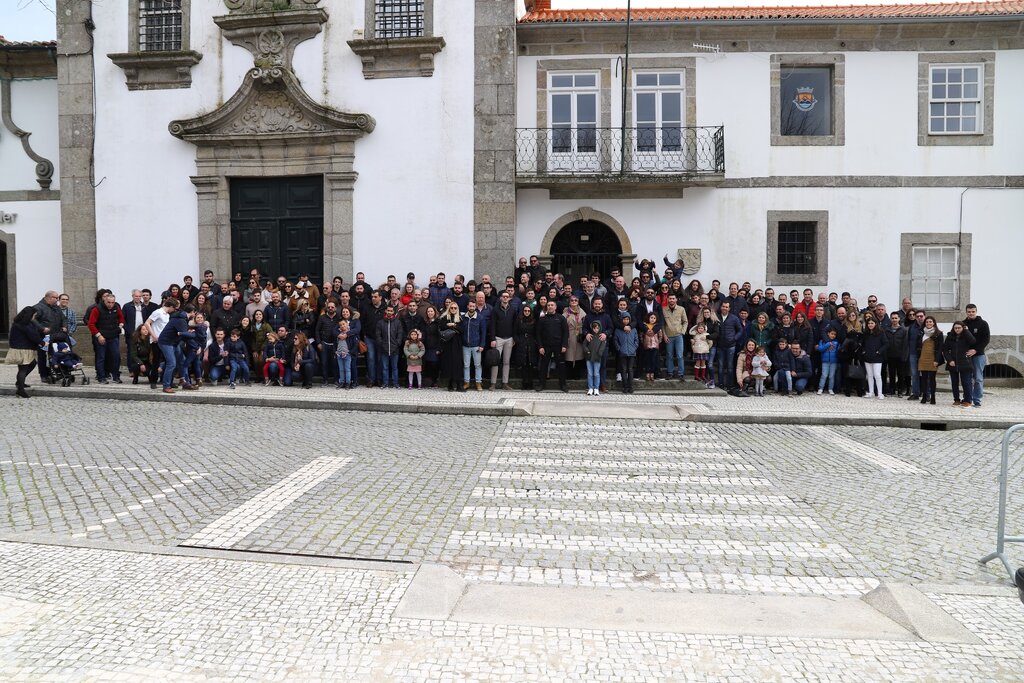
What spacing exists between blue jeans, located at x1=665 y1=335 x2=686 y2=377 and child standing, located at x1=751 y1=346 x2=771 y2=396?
4.16ft

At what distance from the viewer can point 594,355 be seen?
13711 millimetres

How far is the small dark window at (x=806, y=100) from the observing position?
55.8 ft

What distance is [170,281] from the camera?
17141 mm

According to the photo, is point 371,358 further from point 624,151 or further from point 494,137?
point 624,151

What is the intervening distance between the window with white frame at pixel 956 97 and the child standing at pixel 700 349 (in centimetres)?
736

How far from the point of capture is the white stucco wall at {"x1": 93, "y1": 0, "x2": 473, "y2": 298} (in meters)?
16.3

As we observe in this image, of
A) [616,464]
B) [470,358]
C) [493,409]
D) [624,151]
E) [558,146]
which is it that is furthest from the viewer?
[558,146]

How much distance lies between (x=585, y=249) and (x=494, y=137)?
3.16 meters

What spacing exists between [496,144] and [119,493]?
36.8 ft

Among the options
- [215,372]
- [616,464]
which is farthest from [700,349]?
[215,372]

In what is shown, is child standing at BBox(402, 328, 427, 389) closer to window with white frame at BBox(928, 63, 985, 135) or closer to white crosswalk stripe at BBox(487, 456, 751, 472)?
white crosswalk stripe at BBox(487, 456, 751, 472)

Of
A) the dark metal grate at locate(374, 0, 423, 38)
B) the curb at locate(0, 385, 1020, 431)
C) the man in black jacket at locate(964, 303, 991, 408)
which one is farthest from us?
the dark metal grate at locate(374, 0, 423, 38)

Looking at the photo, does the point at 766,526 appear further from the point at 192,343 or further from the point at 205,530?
the point at 192,343

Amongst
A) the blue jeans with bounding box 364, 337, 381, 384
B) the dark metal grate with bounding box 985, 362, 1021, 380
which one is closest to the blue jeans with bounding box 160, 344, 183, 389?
the blue jeans with bounding box 364, 337, 381, 384
